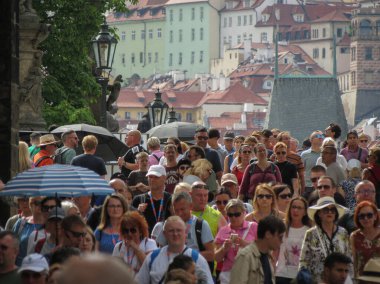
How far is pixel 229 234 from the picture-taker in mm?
11727

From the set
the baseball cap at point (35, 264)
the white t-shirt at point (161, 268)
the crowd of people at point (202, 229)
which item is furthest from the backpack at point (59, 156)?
the baseball cap at point (35, 264)

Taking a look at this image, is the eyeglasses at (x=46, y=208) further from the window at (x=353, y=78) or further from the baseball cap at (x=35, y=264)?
the window at (x=353, y=78)

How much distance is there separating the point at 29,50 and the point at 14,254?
8.47m

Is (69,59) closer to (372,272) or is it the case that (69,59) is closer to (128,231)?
(128,231)

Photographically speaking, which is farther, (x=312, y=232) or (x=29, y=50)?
(x=29, y=50)

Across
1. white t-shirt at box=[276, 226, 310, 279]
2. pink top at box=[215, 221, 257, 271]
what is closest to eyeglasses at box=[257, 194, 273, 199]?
pink top at box=[215, 221, 257, 271]

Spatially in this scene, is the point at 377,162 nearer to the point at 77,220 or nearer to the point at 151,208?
the point at 151,208

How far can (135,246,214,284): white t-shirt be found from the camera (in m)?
9.95

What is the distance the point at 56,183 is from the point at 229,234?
1212 millimetres

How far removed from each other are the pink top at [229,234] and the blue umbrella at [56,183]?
81cm

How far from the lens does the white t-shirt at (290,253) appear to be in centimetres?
1166

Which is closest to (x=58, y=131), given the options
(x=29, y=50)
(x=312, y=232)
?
(x=29, y=50)

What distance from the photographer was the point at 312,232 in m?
11.2

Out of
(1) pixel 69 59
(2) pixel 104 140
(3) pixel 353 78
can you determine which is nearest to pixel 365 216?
(2) pixel 104 140
